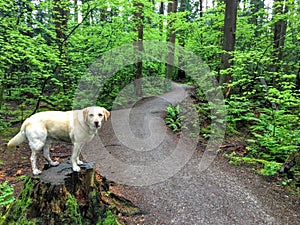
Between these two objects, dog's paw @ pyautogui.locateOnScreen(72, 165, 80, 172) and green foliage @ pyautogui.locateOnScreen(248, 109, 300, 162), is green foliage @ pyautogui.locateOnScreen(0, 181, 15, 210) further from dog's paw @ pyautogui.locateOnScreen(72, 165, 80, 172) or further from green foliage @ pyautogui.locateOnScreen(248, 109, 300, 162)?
green foliage @ pyautogui.locateOnScreen(248, 109, 300, 162)

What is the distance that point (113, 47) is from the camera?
403 inches

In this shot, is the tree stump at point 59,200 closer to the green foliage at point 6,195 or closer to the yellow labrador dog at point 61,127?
the yellow labrador dog at point 61,127

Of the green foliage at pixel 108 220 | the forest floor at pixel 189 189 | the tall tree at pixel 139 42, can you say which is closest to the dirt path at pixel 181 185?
the forest floor at pixel 189 189

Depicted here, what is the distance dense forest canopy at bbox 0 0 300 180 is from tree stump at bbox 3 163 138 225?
3650mm

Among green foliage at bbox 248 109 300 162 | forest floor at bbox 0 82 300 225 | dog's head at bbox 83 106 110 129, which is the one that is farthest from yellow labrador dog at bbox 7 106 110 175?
green foliage at bbox 248 109 300 162

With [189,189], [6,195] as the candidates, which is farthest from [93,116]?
[189,189]

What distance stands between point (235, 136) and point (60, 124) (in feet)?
22.3

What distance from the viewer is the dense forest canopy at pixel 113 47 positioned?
640 cm

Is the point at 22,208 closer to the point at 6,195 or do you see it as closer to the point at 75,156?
the point at 75,156

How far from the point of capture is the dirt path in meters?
3.97

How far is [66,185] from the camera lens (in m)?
3.05

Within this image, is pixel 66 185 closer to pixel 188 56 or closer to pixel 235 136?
pixel 235 136

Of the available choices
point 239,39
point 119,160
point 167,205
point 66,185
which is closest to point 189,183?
point 167,205

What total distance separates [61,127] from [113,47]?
7.84m
